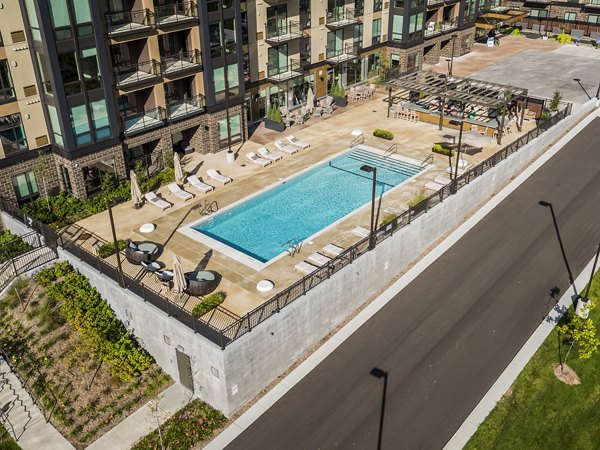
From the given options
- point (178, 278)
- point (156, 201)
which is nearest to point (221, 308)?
point (178, 278)

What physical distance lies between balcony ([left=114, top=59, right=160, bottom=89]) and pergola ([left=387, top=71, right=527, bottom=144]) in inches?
742

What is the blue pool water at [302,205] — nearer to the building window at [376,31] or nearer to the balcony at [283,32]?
the balcony at [283,32]

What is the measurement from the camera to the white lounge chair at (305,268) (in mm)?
27750

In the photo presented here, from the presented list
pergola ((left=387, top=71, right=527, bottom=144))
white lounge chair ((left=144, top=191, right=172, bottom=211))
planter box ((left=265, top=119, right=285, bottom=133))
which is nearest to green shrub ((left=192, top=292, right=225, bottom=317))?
white lounge chair ((left=144, top=191, right=172, bottom=211))

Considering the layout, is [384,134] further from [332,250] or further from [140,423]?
[140,423]

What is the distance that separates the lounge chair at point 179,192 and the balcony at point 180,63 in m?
7.27

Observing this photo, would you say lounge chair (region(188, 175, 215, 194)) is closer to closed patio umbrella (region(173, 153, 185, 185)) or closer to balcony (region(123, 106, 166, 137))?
closed patio umbrella (region(173, 153, 185, 185))

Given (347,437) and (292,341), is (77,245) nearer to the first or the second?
(292,341)

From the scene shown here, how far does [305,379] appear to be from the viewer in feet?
81.9

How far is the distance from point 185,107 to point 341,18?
19528mm

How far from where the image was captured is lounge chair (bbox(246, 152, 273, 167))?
1558 inches

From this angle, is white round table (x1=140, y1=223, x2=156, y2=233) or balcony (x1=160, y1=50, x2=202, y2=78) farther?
balcony (x1=160, y1=50, x2=202, y2=78)

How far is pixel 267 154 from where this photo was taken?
4069 centimetres

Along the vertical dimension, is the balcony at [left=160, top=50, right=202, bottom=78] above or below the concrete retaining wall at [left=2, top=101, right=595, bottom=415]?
above
